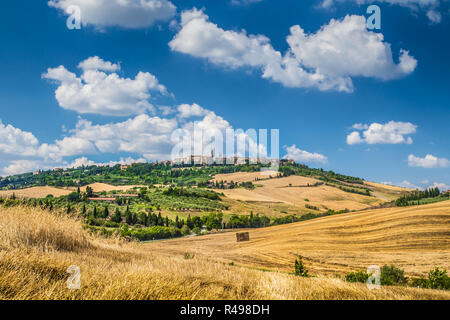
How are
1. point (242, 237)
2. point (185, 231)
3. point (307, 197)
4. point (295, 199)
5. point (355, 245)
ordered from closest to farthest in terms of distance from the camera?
point (355, 245) < point (242, 237) < point (185, 231) < point (295, 199) < point (307, 197)

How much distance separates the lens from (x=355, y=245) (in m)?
65.8


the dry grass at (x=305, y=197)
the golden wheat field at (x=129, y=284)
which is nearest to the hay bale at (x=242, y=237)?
the golden wheat field at (x=129, y=284)

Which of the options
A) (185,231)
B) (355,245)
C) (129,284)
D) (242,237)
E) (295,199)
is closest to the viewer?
(129,284)

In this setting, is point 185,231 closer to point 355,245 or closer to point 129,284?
point 355,245

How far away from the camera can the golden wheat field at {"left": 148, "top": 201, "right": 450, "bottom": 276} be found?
5375 cm

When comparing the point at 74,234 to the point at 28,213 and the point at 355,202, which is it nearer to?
the point at 28,213

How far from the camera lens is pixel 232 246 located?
251 ft

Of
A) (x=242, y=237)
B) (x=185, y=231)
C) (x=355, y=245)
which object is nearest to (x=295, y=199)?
(x=185, y=231)

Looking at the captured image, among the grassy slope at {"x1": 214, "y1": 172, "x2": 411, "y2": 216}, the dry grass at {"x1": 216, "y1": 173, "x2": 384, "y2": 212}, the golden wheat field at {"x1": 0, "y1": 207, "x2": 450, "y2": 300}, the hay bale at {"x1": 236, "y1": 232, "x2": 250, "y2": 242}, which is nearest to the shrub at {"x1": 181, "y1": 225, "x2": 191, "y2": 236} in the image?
the hay bale at {"x1": 236, "y1": 232, "x2": 250, "y2": 242}

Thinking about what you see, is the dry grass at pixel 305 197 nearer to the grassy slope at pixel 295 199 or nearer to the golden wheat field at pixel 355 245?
the grassy slope at pixel 295 199

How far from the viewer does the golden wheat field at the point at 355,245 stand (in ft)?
176
